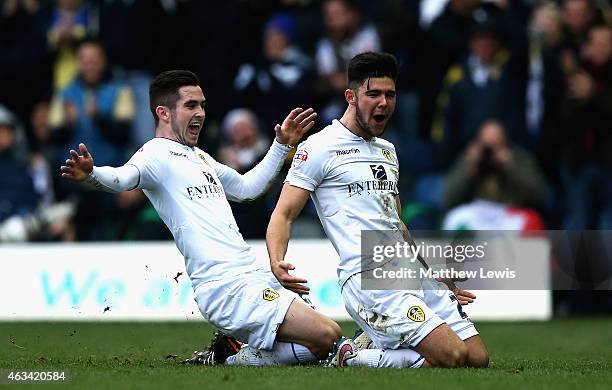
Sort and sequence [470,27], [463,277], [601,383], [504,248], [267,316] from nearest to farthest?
[601,383] < [267,316] < [463,277] < [504,248] < [470,27]

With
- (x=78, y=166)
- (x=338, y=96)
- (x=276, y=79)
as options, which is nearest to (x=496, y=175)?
(x=338, y=96)

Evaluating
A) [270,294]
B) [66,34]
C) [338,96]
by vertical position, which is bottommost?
[270,294]

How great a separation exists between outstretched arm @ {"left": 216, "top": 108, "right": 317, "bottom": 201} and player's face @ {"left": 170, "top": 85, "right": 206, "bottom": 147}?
0.44m

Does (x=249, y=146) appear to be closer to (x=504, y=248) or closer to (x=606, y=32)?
(x=504, y=248)

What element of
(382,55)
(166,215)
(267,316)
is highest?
(382,55)

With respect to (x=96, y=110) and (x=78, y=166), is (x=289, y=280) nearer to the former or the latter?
(x=78, y=166)

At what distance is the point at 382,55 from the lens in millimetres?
9492

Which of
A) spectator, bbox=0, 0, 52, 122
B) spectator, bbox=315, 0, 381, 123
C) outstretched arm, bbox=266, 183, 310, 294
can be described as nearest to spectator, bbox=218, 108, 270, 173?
spectator, bbox=315, 0, 381, 123

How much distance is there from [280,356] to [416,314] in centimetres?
114

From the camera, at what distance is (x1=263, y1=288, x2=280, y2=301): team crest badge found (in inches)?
365

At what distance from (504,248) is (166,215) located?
7.69 metres

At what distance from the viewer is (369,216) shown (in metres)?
9.37

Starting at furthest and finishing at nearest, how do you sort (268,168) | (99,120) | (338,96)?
(99,120) < (338,96) < (268,168)

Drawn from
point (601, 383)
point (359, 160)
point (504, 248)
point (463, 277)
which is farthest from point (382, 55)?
point (504, 248)
